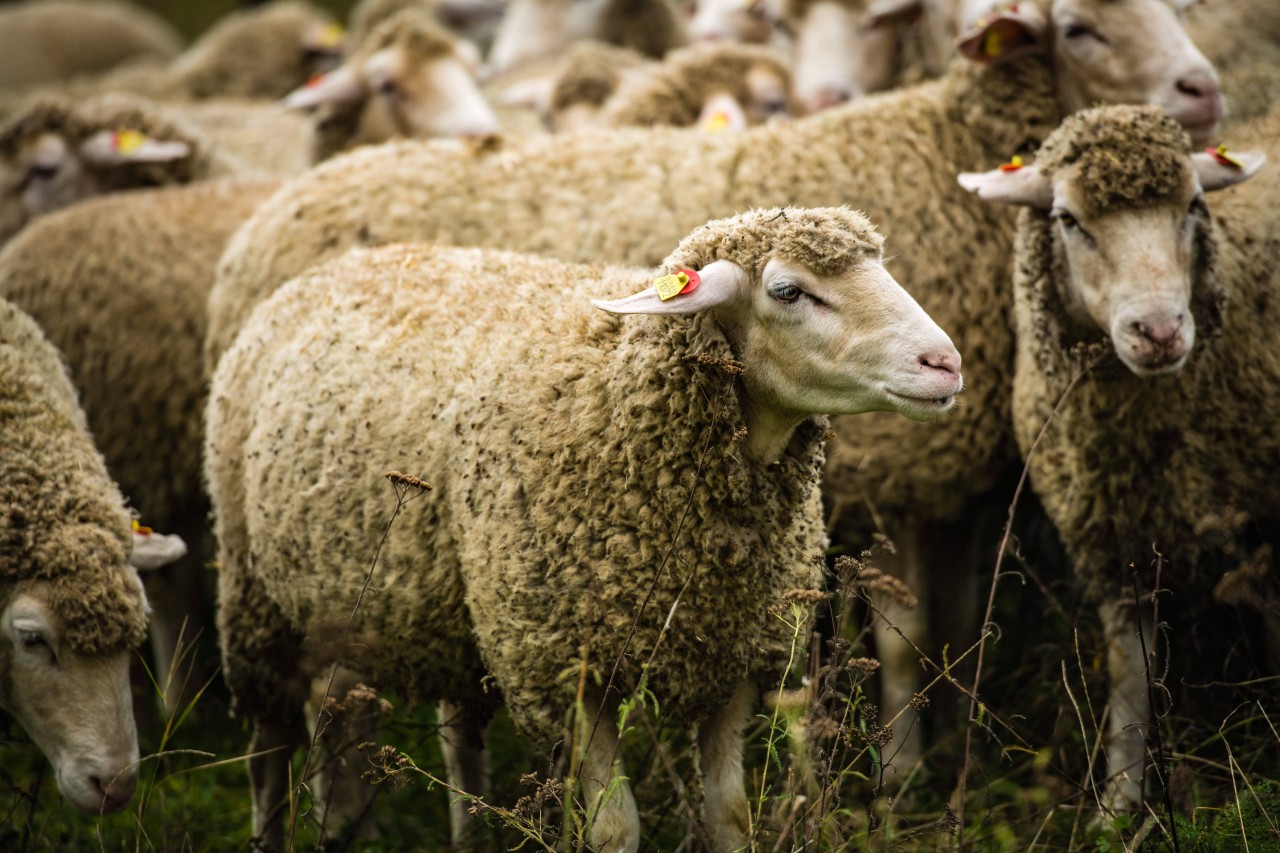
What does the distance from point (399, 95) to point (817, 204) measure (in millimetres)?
2597

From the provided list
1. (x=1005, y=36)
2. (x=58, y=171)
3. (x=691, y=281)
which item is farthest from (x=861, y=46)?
(x=691, y=281)

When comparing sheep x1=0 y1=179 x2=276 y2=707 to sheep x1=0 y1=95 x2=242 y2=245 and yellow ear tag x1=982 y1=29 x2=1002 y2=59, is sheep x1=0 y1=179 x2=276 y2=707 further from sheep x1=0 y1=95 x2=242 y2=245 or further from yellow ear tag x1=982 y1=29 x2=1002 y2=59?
yellow ear tag x1=982 y1=29 x2=1002 y2=59

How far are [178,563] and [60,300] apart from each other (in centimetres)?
104

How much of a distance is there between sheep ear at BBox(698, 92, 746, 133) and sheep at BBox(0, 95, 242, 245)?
92.0 inches

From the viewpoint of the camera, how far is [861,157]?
4.72 meters

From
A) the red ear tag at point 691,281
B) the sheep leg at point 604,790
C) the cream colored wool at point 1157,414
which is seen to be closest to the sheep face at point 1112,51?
the cream colored wool at point 1157,414

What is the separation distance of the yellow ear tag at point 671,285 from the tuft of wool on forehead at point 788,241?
126 millimetres

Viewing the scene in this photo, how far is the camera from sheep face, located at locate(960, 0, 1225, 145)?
455 centimetres

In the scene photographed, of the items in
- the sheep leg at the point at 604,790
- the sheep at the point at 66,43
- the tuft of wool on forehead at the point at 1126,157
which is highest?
the tuft of wool on forehead at the point at 1126,157

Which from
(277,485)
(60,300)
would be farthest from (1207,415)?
(60,300)

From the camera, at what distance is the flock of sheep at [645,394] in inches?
127

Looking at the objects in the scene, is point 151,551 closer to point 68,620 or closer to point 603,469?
point 68,620

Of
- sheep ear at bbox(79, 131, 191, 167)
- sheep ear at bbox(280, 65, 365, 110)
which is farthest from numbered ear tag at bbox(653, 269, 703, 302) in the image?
sheep ear at bbox(79, 131, 191, 167)

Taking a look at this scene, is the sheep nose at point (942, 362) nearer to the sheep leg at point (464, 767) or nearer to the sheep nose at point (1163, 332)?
the sheep nose at point (1163, 332)
